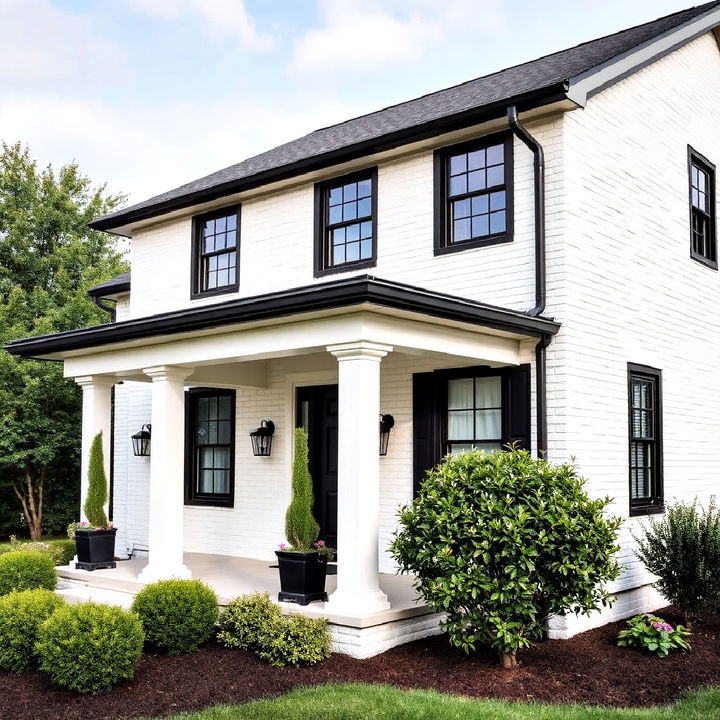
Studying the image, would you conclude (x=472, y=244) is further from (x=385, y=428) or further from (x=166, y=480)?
(x=166, y=480)

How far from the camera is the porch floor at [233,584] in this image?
7.26 metres

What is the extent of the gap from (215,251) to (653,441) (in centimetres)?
663

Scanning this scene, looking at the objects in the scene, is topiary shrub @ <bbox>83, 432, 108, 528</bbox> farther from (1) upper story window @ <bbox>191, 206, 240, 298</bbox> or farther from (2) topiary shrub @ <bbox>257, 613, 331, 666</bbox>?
(2) topiary shrub @ <bbox>257, 613, 331, 666</bbox>

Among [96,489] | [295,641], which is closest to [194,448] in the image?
[96,489]

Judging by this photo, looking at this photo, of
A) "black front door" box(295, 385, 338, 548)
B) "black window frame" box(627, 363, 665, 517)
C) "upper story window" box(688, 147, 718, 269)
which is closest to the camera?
"black window frame" box(627, 363, 665, 517)

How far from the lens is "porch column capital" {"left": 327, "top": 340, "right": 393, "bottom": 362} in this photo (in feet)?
23.6

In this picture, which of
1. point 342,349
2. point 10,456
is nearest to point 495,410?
point 342,349

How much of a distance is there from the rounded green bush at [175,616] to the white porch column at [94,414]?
355 cm

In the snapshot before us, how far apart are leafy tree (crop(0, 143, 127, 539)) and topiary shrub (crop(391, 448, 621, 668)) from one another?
1384 centimetres

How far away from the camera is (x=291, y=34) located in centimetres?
2086

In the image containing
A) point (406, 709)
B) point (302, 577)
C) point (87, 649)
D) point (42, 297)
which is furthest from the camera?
point (42, 297)

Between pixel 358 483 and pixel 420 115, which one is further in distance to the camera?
pixel 420 115

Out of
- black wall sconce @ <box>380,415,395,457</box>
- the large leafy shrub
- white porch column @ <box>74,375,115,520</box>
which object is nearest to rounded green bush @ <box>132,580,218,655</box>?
black wall sconce @ <box>380,415,395,457</box>

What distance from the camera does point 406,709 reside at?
555 centimetres
